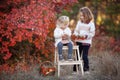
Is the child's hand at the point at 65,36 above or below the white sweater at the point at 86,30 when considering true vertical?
below

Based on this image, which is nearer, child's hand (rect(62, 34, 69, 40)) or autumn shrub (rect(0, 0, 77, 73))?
autumn shrub (rect(0, 0, 77, 73))

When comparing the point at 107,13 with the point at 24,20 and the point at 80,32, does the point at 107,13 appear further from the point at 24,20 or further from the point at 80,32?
the point at 24,20

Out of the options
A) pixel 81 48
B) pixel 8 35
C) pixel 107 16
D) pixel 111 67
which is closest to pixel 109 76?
pixel 111 67

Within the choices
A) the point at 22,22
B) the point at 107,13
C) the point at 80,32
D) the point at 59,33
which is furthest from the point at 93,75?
the point at 107,13

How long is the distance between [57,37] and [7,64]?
1.66 metres

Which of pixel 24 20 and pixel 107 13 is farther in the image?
pixel 107 13

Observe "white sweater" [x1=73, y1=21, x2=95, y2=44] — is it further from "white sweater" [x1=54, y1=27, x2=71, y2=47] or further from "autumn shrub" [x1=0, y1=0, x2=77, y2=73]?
"autumn shrub" [x1=0, y1=0, x2=77, y2=73]

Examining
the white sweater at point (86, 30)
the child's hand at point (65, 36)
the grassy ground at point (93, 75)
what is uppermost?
the white sweater at point (86, 30)

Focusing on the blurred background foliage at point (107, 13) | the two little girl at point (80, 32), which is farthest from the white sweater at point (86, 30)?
the blurred background foliage at point (107, 13)

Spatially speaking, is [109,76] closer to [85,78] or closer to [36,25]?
[85,78]

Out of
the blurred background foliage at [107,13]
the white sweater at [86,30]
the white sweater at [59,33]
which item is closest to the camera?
the white sweater at [59,33]

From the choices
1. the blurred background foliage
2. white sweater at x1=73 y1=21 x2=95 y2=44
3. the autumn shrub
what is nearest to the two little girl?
white sweater at x1=73 y1=21 x2=95 y2=44

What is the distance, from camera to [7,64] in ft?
32.9

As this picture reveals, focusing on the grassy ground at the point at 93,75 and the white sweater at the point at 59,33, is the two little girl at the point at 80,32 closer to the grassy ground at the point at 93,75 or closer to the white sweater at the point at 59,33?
the white sweater at the point at 59,33
